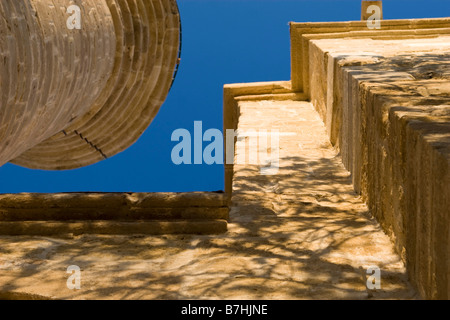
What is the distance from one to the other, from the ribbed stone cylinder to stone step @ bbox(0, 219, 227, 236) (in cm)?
81

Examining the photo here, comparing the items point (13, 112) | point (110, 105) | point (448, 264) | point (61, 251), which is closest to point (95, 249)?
point (61, 251)

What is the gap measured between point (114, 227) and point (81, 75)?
8.56ft

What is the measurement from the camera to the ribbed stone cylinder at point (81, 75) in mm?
5262

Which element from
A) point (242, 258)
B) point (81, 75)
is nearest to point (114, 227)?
point (242, 258)

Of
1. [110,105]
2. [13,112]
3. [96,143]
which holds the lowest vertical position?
[96,143]

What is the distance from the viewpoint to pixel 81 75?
23.4 ft

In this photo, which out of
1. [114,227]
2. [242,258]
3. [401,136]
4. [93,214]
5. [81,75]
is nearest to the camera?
[401,136]

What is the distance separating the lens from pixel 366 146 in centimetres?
575

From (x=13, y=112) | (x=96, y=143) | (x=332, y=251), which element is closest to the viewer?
(x=332, y=251)

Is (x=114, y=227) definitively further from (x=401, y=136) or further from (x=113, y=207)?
(x=401, y=136)

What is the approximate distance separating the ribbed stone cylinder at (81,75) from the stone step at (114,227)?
811mm

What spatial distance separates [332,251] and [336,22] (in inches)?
317

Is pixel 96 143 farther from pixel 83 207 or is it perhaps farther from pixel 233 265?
pixel 233 265

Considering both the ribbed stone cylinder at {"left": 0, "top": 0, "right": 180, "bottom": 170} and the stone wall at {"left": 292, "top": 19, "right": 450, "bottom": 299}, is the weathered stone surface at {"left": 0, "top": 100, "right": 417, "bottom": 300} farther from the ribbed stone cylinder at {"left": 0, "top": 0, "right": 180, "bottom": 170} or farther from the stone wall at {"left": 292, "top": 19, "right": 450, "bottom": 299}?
the ribbed stone cylinder at {"left": 0, "top": 0, "right": 180, "bottom": 170}
